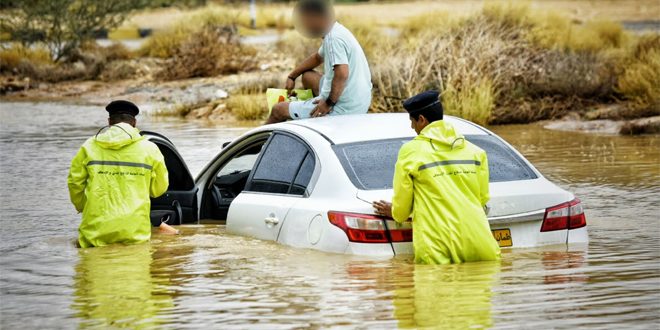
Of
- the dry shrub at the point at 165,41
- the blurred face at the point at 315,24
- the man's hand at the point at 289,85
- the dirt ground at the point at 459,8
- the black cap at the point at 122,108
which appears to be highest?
the dirt ground at the point at 459,8

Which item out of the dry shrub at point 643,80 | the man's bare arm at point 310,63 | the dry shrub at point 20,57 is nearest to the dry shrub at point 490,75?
the dry shrub at point 643,80

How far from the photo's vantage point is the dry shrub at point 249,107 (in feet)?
85.6

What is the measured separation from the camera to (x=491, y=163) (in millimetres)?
9398

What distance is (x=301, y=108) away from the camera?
11945mm

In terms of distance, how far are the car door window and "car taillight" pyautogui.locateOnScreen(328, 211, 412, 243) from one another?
32.1 inches

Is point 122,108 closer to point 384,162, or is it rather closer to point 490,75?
point 384,162

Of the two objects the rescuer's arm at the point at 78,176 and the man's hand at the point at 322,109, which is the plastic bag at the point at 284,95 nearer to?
the man's hand at the point at 322,109

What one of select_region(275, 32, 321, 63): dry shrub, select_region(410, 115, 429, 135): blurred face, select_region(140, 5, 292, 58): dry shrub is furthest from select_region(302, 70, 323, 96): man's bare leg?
select_region(140, 5, 292, 58): dry shrub

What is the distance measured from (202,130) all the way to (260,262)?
14475 mm

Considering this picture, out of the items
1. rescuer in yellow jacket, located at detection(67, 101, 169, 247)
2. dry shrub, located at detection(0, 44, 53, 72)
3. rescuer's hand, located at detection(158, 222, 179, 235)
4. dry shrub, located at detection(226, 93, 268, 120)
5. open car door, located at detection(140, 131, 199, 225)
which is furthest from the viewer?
dry shrub, located at detection(0, 44, 53, 72)

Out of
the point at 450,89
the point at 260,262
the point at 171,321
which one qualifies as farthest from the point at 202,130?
the point at 171,321

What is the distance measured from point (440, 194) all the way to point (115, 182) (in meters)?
2.94

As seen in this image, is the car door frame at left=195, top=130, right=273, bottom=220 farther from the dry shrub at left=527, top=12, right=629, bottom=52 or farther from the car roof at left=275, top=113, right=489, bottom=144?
the dry shrub at left=527, top=12, right=629, bottom=52

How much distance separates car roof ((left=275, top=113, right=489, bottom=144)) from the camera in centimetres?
954
